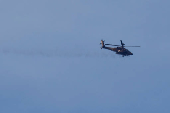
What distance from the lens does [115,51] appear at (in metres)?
134

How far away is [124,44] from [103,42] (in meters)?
8.23

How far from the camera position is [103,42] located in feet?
457

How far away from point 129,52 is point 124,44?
3.31 meters

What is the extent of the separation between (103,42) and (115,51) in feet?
22.6

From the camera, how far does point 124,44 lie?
135m

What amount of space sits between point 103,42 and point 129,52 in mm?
10676

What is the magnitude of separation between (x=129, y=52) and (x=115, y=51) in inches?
186

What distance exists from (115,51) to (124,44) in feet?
12.8

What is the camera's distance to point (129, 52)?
439ft
